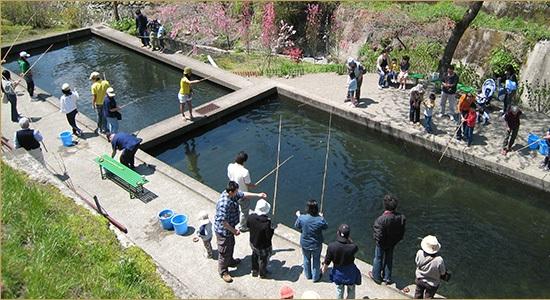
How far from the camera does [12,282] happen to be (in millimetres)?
6449

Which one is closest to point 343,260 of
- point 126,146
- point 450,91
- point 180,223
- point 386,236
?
point 386,236

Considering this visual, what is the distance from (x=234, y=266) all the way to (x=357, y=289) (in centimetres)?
224

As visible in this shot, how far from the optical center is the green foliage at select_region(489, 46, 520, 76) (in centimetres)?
1686

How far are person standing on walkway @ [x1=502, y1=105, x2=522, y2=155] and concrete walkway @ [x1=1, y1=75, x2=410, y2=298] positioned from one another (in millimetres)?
5584

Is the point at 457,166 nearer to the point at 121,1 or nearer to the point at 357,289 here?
the point at 357,289

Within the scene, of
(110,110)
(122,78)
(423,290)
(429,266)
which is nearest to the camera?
(429,266)

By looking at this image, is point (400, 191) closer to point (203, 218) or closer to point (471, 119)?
point (471, 119)

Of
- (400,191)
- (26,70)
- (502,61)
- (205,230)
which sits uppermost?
(502,61)

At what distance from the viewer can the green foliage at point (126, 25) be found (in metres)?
23.8

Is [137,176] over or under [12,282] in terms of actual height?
under

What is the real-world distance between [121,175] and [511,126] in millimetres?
9472

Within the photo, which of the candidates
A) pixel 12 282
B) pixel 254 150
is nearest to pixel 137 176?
pixel 254 150

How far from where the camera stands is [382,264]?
30.0 ft

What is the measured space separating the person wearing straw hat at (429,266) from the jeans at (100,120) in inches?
376
